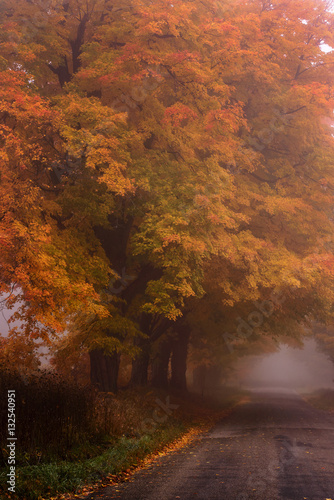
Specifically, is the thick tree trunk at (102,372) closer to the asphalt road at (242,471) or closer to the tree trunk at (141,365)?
the tree trunk at (141,365)

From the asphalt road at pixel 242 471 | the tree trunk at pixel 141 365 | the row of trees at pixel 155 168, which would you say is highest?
the row of trees at pixel 155 168

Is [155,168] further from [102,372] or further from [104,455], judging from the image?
[104,455]

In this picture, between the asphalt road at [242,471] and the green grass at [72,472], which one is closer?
the green grass at [72,472]

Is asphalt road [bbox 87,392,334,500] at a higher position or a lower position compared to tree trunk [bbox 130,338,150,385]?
lower

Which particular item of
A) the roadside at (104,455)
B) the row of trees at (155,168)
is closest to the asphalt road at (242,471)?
the roadside at (104,455)

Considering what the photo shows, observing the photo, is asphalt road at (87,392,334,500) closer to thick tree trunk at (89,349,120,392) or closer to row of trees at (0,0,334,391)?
row of trees at (0,0,334,391)

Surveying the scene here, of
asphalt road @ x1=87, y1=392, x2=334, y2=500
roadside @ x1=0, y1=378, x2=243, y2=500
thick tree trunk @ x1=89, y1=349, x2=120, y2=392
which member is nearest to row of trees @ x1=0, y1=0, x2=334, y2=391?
thick tree trunk @ x1=89, y1=349, x2=120, y2=392

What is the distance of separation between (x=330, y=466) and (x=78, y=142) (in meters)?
10.0

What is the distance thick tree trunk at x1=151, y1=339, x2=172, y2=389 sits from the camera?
77.3ft

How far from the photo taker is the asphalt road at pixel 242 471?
21.9ft

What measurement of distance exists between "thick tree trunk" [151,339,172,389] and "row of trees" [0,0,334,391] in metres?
3.66

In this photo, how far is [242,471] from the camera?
823 cm

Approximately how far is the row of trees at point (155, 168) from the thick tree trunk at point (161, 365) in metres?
3.66

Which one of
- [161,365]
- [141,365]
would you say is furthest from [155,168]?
[161,365]
